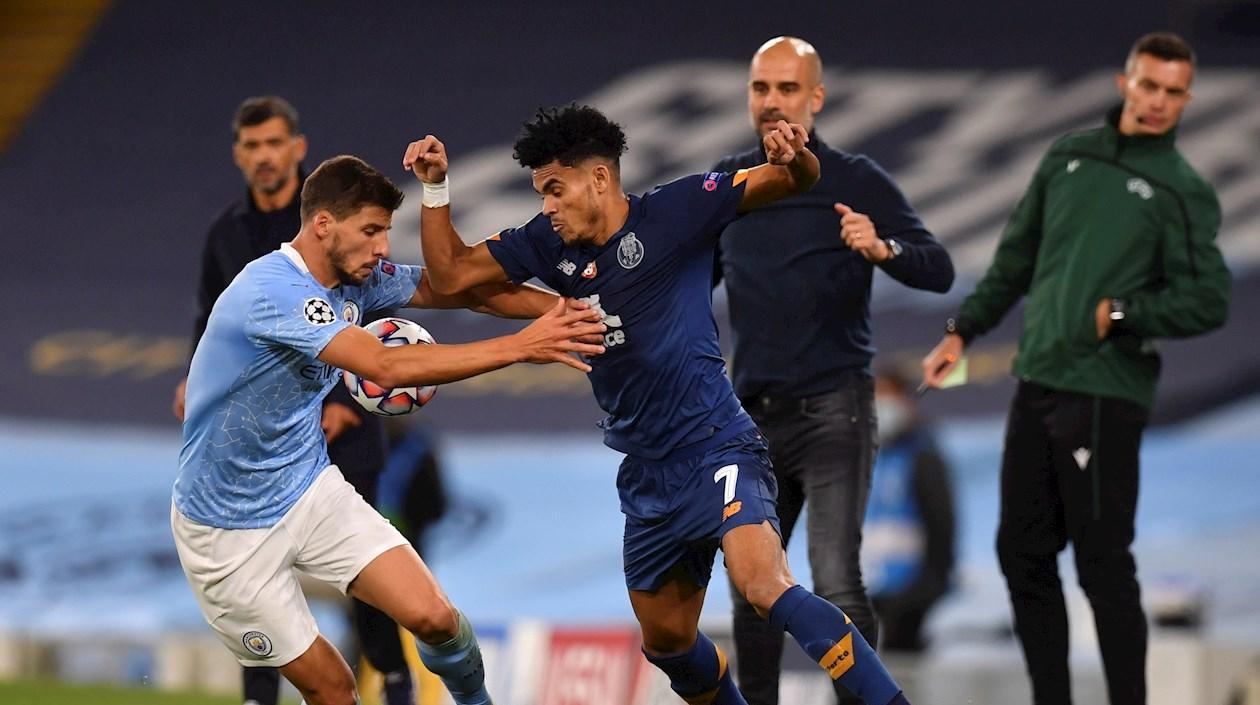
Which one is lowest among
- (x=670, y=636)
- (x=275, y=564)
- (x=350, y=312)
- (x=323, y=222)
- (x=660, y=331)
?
(x=670, y=636)

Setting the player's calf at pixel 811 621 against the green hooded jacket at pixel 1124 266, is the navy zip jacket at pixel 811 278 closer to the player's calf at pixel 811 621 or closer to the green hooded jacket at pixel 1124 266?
the green hooded jacket at pixel 1124 266

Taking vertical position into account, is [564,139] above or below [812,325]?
above

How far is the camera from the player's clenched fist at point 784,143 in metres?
4.82

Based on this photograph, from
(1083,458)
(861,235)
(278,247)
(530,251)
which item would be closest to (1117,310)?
(1083,458)

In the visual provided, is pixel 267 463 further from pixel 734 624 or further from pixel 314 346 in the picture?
pixel 734 624

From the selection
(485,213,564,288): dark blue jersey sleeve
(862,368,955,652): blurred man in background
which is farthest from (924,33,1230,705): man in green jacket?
(862,368,955,652): blurred man in background

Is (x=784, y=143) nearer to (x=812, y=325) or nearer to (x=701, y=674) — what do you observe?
(x=812, y=325)

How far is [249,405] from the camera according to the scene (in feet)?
16.4

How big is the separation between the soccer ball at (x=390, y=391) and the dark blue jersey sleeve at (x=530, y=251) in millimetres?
324

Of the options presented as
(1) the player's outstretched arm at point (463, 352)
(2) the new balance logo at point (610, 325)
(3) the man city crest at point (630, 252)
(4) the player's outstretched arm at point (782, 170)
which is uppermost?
(4) the player's outstretched arm at point (782, 170)

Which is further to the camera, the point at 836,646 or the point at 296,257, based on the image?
the point at 296,257

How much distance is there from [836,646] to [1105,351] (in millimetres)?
1750

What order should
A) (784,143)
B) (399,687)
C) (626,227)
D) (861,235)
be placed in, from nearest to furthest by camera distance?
(784,143), (626,227), (861,235), (399,687)

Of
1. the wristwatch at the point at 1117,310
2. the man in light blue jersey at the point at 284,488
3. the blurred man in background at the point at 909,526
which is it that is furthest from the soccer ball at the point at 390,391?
the blurred man in background at the point at 909,526
